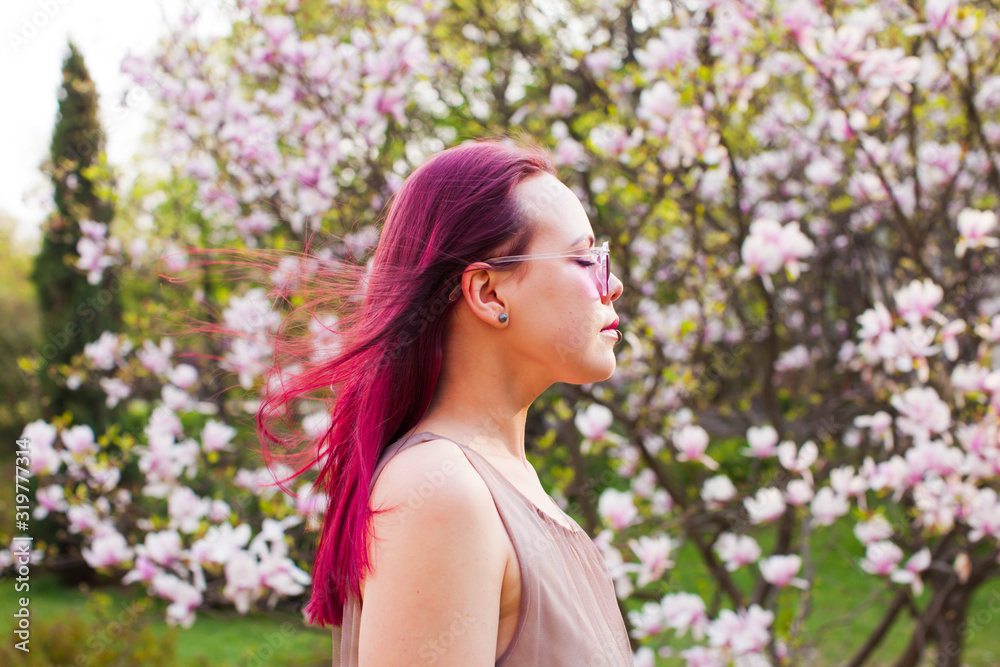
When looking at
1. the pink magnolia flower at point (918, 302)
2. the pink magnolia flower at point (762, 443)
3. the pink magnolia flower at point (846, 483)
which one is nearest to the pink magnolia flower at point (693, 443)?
the pink magnolia flower at point (762, 443)

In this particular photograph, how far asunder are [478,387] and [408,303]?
6.5 inches

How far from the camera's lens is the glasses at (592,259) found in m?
1.16

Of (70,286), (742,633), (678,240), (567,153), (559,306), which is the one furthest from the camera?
(70,286)

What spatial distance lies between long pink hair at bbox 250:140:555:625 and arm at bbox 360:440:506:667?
0.41 ft

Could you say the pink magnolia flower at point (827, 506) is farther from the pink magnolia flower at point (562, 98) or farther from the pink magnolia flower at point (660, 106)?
the pink magnolia flower at point (562, 98)

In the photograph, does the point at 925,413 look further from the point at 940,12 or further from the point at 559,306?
the point at 559,306

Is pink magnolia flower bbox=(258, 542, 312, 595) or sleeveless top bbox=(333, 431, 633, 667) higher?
sleeveless top bbox=(333, 431, 633, 667)

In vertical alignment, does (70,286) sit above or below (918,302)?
below

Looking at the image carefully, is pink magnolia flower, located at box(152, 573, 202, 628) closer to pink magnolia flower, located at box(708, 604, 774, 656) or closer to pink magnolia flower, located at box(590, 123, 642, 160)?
pink magnolia flower, located at box(708, 604, 774, 656)

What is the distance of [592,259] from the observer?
1.20m

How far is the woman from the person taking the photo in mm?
1016

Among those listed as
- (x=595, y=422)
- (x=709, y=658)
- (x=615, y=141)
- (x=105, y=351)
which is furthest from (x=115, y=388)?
(x=709, y=658)

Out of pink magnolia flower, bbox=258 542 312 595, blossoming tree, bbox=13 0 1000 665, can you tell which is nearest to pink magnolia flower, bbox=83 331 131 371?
blossoming tree, bbox=13 0 1000 665

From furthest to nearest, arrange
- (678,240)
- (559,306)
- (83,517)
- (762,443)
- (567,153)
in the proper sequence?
(678,240) < (567,153) < (83,517) < (762,443) < (559,306)
